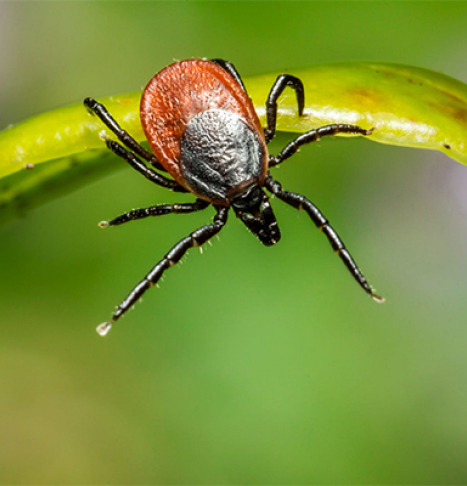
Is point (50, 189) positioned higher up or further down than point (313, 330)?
further down

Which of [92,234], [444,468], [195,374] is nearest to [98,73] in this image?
[92,234]

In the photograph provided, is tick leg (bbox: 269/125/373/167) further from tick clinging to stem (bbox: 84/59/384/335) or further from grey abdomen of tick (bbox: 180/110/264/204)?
grey abdomen of tick (bbox: 180/110/264/204)

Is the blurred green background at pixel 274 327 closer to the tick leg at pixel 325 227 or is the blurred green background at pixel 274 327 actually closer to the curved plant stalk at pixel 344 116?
the tick leg at pixel 325 227

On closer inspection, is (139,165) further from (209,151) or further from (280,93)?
(280,93)

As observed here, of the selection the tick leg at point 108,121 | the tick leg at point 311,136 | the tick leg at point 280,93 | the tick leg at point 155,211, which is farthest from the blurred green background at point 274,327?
the tick leg at point 280,93

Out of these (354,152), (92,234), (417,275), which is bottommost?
(92,234)

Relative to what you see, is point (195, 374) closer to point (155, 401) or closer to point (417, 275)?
point (155, 401)
